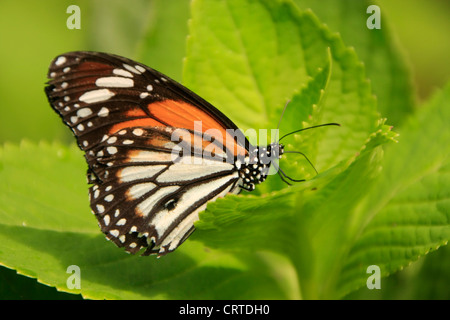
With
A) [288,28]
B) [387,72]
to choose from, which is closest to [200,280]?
[288,28]

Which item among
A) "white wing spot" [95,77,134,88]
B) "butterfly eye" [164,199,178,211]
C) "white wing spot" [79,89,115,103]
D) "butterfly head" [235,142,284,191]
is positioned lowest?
"butterfly eye" [164,199,178,211]

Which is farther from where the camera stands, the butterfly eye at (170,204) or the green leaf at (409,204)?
the butterfly eye at (170,204)

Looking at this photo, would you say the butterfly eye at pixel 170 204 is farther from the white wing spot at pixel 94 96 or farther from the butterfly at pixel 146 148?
the white wing spot at pixel 94 96

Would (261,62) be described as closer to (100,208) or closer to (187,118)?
(187,118)

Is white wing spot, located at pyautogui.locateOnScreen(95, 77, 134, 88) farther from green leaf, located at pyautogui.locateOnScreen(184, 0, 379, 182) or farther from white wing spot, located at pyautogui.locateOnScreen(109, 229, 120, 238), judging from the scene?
white wing spot, located at pyautogui.locateOnScreen(109, 229, 120, 238)

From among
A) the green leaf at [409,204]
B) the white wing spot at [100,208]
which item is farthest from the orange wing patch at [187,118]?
the green leaf at [409,204]

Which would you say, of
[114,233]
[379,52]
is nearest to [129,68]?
[114,233]

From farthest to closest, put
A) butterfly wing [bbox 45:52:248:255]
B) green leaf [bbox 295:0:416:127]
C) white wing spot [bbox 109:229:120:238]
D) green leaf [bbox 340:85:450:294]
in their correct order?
green leaf [bbox 295:0:416:127], butterfly wing [bbox 45:52:248:255], white wing spot [bbox 109:229:120:238], green leaf [bbox 340:85:450:294]

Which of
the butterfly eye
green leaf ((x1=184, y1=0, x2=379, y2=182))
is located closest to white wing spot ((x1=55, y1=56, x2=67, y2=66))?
green leaf ((x1=184, y1=0, x2=379, y2=182))
